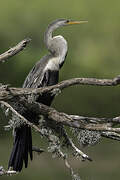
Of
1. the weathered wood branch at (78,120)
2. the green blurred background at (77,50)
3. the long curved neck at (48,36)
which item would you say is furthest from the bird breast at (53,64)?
the green blurred background at (77,50)

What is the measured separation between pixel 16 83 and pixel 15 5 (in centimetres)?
247

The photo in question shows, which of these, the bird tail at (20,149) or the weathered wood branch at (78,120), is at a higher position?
the weathered wood branch at (78,120)

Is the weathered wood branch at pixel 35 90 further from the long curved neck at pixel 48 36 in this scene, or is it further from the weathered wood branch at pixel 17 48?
the long curved neck at pixel 48 36

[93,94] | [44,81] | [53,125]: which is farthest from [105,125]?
[93,94]

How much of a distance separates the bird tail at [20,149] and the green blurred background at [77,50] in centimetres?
755

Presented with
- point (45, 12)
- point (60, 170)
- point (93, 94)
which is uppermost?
point (45, 12)

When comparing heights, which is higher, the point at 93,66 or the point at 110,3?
the point at 110,3

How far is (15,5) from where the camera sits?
1461 centimetres

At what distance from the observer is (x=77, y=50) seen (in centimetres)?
1413

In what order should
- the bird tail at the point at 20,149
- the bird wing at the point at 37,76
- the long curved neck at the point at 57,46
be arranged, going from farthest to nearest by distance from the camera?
1. the long curved neck at the point at 57,46
2. the bird wing at the point at 37,76
3. the bird tail at the point at 20,149

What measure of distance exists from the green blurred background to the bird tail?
755cm

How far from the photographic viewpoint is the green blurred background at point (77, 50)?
41.5 feet

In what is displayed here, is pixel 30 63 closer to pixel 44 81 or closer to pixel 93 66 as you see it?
pixel 93 66

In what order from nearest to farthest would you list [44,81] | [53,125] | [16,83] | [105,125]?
1. [105,125]
2. [53,125]
3. [44,81]
4. [16,83]
